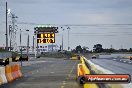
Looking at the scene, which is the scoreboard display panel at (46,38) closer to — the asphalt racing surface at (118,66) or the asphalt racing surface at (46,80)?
the asphalt racing surface at (118,66)

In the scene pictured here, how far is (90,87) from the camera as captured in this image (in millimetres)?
15555

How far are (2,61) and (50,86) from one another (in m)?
44.9

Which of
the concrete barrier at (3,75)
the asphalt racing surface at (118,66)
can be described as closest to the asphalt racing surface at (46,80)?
the concrete barrier at (3,75)

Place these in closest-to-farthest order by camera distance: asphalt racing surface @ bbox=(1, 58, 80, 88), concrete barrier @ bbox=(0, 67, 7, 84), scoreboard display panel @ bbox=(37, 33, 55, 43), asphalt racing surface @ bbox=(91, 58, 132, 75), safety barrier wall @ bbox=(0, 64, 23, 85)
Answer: asphalt racing surface @ bbox=(1, 58, 80, 88), concrete barrier @ bbox=(0, 67, 7, 84), safety barrier wall @ bbox=(0, 64, 23, 85), asphalt racing surface @ bbox=(91, 58, 132, 75), scoreboard display panel @ bbox=(37, 33, 55, 43)

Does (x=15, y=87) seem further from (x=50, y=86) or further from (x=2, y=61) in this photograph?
(x=2, y=61)

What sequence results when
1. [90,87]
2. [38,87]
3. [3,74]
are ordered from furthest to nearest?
[3,74]
[38,87]
[90,87]

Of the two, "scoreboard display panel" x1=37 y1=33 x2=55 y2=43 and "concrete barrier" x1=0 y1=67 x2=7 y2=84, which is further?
"scoreboard display panel" x1=37 y1=33 x2=55 y2=43

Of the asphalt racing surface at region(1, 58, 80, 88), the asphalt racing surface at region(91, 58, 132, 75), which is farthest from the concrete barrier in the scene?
the asphalt racing surface at region(91, 58, 132, 75)

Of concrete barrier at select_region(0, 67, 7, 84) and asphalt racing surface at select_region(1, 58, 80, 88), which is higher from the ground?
concrete barrier at select_region(0, 67, 7, 84)

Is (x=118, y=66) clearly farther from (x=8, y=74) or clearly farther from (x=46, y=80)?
(x=8, y=74)

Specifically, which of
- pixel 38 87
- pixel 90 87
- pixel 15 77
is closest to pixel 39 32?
pixel 15 77

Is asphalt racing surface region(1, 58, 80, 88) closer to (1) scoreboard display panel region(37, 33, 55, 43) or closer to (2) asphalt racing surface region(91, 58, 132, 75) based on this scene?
(2) asphalt racing surface region(91, 58, 132, 75)

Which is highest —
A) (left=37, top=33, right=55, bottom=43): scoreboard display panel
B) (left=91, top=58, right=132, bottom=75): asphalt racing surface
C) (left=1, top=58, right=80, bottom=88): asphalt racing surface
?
(left=37, top=33, right=55, bottom=43): scoreboard display panel

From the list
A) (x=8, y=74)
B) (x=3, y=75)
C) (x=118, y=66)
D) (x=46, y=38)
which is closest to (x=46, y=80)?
(x=8, y=74)
